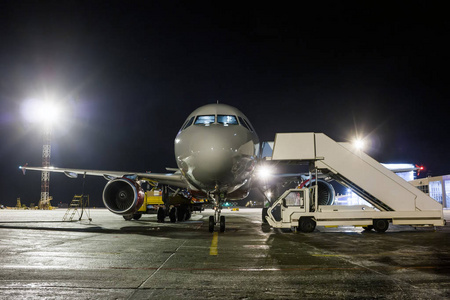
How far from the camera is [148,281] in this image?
441 cm

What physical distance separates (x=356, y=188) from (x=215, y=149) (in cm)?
616

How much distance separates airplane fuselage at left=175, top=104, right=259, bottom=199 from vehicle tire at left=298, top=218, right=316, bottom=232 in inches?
100

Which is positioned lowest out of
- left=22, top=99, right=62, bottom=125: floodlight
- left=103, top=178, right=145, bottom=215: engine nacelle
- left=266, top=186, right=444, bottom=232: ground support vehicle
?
left=266, top=186, right=444, bottom=232: ground support vehicle

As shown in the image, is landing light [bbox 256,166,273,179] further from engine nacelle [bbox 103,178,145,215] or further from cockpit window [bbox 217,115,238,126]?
engine nacelle [bbox 103,178,145,215]

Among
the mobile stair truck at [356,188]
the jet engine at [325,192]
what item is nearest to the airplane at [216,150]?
the mobile stair truck at [356,188]

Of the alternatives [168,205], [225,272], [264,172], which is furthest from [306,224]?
[168,205]

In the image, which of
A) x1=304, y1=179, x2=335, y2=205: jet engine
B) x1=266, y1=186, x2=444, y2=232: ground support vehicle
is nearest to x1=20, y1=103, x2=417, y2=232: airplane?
x1=266, y1=186, x2=444, y2=232: ground support vehicle

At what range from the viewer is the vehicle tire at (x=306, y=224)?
1182 cm

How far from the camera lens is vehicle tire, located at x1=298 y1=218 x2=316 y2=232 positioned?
1182 cm

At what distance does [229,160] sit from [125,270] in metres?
5.32

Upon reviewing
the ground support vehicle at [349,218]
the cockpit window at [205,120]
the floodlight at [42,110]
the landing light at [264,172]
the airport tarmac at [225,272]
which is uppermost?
the floodlight at [42,110]

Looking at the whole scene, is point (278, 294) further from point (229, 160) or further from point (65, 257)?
point (229, 160)

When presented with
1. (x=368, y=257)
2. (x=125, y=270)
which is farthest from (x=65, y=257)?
(x=368, y=257)

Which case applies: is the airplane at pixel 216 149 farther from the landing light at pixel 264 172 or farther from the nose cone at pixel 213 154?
the landing light at pixel 264 172
